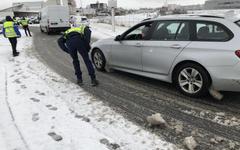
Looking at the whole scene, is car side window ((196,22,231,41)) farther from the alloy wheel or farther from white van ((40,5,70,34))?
white van ((40,5,70,34))

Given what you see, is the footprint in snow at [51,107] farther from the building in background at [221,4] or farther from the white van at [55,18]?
the white van at [55,18]

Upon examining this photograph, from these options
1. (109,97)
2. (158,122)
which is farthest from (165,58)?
(158,122)

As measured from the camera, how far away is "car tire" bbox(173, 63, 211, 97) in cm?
490

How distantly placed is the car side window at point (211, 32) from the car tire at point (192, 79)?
571 mm

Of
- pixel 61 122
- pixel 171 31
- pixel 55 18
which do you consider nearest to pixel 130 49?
pixel 171 31

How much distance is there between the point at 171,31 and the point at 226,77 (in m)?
1.57

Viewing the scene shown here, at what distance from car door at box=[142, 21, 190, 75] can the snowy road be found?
22.1 inches

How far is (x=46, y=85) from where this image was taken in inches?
253

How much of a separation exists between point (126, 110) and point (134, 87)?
1.46m

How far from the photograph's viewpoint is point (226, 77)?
4.60m

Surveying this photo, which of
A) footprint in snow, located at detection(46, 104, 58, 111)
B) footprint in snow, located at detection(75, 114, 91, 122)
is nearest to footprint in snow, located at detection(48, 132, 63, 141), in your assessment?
footprint in snow, located at detection(75, 114, 91, 122)

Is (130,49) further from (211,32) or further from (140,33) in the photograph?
(211,32)

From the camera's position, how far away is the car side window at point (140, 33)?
19.7ft

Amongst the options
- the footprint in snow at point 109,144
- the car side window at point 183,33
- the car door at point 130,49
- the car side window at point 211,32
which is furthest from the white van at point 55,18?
the footprint in snow at point 109,144
